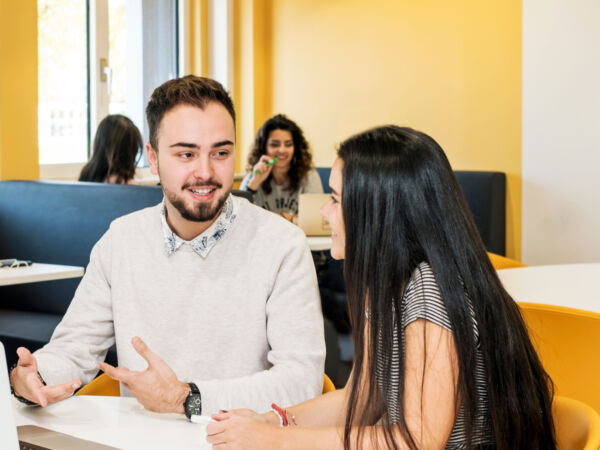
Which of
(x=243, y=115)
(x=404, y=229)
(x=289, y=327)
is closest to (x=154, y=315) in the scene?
(x=289, y=327)

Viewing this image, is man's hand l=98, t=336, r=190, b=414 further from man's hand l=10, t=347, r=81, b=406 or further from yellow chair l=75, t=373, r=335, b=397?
yellow chair l=75, t=373, r=335, b=397

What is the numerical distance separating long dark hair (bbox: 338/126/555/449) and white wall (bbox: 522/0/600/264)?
3.39 m

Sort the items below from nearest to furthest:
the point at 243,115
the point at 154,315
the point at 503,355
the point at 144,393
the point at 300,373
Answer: the point at 503,355 → the point at 144,393 → the point at 300,373 → the point at 154,315 → the point at 243,115

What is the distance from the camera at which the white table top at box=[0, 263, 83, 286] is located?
2625 millimetres

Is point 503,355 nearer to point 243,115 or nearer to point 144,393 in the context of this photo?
point 144,393

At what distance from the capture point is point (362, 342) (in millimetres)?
1191

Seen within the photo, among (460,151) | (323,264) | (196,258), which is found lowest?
(323,264)

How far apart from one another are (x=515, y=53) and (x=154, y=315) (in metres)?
3.61

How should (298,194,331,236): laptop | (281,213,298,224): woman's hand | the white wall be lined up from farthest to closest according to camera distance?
the white wall → (281,213,298,224): woman's hand → (298,194,331,236): laptop

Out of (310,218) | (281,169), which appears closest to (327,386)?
(310,218)

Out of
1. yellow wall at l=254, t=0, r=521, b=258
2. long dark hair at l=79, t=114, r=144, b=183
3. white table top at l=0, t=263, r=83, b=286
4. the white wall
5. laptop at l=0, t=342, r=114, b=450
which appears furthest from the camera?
yellow wall at l=254, t=0, r=521, b=258

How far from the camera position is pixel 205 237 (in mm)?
1614

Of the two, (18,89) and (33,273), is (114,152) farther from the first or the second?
(33,273)

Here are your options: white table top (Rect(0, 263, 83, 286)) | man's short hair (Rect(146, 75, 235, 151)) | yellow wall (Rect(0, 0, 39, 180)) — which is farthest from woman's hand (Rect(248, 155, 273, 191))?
man's short hair (Rect(146, 75, 235, 151))
